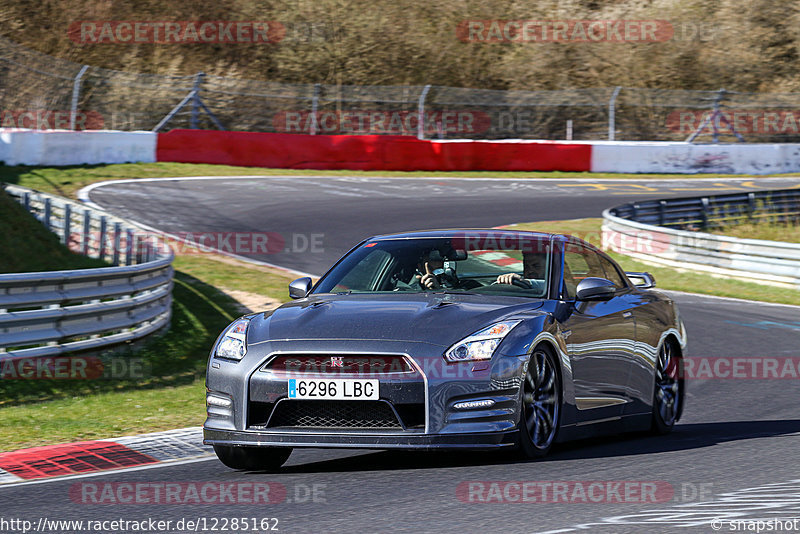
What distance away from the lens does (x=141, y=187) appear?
25.9m


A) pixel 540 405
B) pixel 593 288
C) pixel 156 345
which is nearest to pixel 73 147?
pixel 156 345

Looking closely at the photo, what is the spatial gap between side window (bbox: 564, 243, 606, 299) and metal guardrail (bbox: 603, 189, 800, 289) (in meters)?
11.6

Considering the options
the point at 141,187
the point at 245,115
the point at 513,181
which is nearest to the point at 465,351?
the point at 141,187

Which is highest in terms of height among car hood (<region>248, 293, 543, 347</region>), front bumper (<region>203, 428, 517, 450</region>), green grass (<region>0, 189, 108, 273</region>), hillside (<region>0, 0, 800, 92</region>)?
hillside (<region>0, 0, 800, 92</region>)

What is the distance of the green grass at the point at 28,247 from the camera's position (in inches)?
571

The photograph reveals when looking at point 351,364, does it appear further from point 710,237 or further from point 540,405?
point 710,237

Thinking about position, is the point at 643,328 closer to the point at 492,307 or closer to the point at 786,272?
the point at 492,307

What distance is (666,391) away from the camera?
8.52 m

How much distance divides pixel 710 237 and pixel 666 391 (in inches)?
495

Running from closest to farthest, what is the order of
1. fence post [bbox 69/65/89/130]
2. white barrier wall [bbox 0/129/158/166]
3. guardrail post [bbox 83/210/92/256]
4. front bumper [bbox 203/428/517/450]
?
front bumper [bbox 203/428/517/450] < guardrail post [bbox 83/210/92/256] < white barrier wall [bbox 0/129/158/166] < fence post [bbox 69/65/89/130]

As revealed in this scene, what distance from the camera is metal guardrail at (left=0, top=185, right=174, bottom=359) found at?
403 inches

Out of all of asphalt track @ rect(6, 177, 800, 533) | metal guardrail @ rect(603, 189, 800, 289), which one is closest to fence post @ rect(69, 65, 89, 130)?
metal guardrail @ rect(603, 189, 800, 289)

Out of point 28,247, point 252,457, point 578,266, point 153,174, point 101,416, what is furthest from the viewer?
point 153,174

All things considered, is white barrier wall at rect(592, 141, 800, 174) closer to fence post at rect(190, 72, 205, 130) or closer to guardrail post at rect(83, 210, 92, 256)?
fence post at rect(190, 72, 205, 130)
